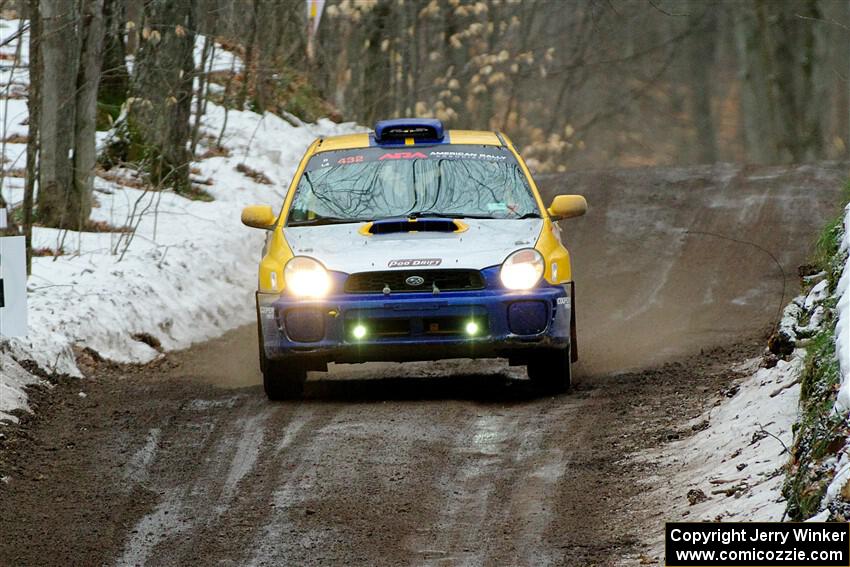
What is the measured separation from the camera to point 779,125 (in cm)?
3862

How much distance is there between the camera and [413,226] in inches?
401

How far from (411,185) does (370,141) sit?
83cm

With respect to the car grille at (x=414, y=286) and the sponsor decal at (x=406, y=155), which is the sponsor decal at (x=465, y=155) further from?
the car grille at (x=414, y=286)

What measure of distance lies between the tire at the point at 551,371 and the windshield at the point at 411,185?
1044 millimetres

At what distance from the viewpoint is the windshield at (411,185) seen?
10547mm

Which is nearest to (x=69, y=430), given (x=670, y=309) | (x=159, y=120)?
(x=670, y=309)

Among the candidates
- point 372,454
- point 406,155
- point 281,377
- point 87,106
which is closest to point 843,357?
point 372,454

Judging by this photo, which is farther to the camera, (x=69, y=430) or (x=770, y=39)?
(x=770, y=39)

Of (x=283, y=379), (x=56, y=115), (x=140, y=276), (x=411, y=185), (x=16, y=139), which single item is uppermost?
(x=56, y=115)

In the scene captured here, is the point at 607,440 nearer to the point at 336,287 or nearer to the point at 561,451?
the point at 561,451

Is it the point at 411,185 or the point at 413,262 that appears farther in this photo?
the point at 411,185

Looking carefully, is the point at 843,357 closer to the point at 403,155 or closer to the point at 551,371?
the point at 551,371

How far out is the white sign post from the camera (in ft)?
31.6

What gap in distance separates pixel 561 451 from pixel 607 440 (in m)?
0.38
